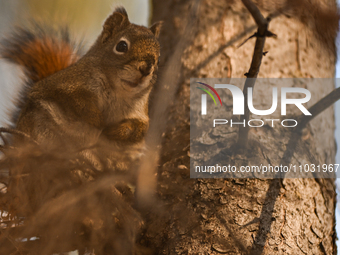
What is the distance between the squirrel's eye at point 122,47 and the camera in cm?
100

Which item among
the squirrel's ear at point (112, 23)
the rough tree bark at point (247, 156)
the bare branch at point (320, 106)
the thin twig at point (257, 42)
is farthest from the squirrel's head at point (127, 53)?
the bare branch at point (320, 106)

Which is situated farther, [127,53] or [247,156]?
[127,53]

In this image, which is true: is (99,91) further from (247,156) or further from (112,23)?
(247,156)

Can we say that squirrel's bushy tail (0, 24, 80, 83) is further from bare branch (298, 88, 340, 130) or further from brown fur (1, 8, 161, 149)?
bare branch (298, 88, 340, 130)

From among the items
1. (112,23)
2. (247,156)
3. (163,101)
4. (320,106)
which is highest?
(112,23)

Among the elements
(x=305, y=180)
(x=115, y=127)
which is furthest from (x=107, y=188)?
(x=305, y=180)

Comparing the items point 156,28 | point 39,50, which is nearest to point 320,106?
point 156,28

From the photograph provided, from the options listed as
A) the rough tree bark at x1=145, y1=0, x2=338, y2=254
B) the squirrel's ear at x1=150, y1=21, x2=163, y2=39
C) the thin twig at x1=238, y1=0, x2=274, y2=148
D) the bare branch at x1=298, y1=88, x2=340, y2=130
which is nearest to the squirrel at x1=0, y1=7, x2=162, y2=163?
the squirrel's ear at x1=150, y1=21, x2=163, y2=39

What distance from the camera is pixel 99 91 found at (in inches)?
39.3

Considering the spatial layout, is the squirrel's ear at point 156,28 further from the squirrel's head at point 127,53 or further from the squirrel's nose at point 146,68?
the squirrel's nose at point 146,68

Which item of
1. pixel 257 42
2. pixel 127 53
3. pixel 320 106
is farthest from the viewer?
pixel 127 53

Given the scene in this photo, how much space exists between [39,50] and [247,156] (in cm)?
88

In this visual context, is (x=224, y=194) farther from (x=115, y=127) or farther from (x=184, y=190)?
(x=115, y=127)

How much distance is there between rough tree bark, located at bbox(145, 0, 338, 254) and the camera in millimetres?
792
